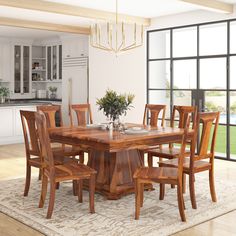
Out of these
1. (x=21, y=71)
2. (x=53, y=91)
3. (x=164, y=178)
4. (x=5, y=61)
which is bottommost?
(x=164, y=178)

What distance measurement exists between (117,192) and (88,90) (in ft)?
16.8

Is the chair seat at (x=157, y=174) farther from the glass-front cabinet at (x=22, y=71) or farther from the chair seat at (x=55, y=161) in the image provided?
the glass-front cabinet at (x=22, y=71)

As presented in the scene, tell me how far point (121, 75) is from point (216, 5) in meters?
2.66

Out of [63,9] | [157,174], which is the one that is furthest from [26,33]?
[157,174]

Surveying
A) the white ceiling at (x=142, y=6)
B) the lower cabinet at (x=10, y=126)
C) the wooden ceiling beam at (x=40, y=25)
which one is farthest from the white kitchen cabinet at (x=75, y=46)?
the white ceiling at (x=142, y=6)

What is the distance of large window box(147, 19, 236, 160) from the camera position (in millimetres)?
6738

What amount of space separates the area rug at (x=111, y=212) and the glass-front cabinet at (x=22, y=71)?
614cm

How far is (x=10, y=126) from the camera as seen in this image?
8516 millimetres

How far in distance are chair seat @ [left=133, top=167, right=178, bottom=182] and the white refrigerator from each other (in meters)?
5.60

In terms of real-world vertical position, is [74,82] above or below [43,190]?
above

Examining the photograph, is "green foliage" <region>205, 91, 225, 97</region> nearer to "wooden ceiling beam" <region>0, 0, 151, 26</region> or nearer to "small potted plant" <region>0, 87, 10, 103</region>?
"wooden ceiling beam" <region>0, 0, 151, 26</region>

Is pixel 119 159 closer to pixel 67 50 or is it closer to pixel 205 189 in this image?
pixel 205 189

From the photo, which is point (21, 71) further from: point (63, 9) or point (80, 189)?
point (80, 189)

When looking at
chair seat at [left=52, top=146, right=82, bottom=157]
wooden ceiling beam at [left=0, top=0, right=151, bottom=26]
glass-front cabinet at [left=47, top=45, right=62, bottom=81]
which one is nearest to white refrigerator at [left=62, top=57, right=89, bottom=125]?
glass-front cabinet at [left=47, top=45, right=62, bottom=81]
